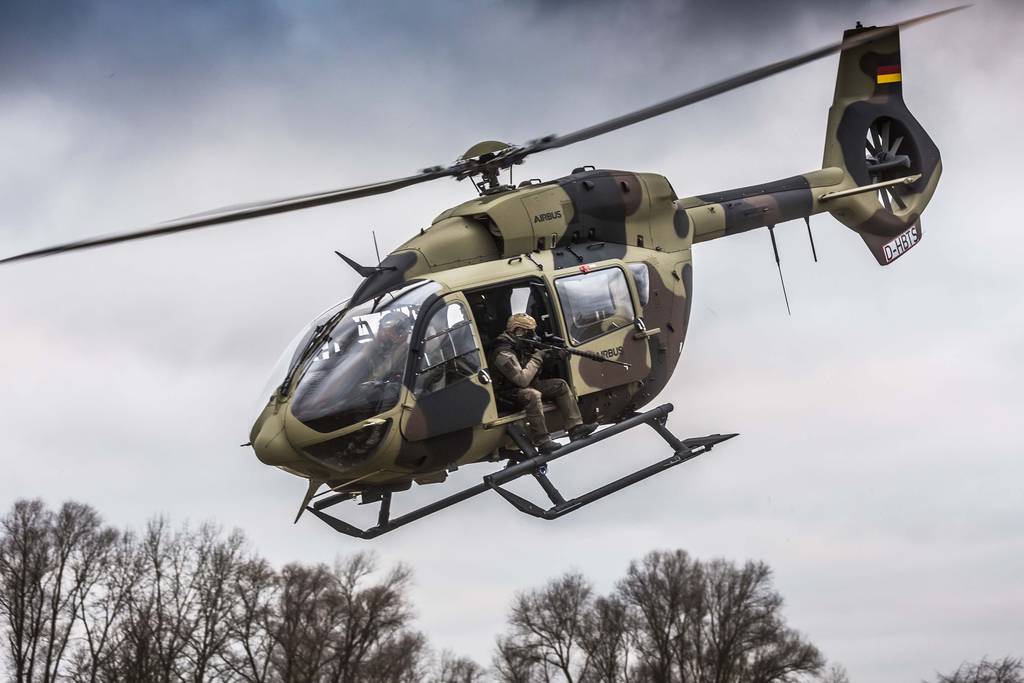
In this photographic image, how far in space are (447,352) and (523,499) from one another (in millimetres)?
1665

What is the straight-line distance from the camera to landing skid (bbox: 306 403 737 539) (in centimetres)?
1402

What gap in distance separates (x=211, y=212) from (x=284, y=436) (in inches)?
86.4

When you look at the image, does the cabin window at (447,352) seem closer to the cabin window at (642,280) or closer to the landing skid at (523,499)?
the landing skid at (523,499)

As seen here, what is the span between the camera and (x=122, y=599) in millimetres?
38656

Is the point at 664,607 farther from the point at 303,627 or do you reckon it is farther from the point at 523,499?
the point at 523,499

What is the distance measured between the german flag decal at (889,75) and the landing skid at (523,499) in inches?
338

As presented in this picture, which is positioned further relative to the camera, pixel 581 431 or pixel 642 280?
pixel 642 280

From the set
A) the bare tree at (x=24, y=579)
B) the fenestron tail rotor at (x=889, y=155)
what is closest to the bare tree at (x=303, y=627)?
the bare tree at (x=24, y=579)

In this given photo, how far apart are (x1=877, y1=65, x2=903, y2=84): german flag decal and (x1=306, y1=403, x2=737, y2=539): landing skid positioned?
8.58m

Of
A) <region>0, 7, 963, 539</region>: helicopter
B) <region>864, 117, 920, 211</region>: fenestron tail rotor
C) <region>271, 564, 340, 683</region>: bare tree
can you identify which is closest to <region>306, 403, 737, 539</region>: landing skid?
<region>0, 7, 963, 539</region>: helicopter

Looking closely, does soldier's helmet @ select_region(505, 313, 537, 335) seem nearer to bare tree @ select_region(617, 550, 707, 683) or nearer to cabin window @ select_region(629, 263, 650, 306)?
cabin window @ select_region(629, 263, 650, 306)

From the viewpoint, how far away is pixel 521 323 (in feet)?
46.8

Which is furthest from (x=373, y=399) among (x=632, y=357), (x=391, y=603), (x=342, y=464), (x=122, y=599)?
(x=122, y=599)

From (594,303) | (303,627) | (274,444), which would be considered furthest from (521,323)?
(303,627)
